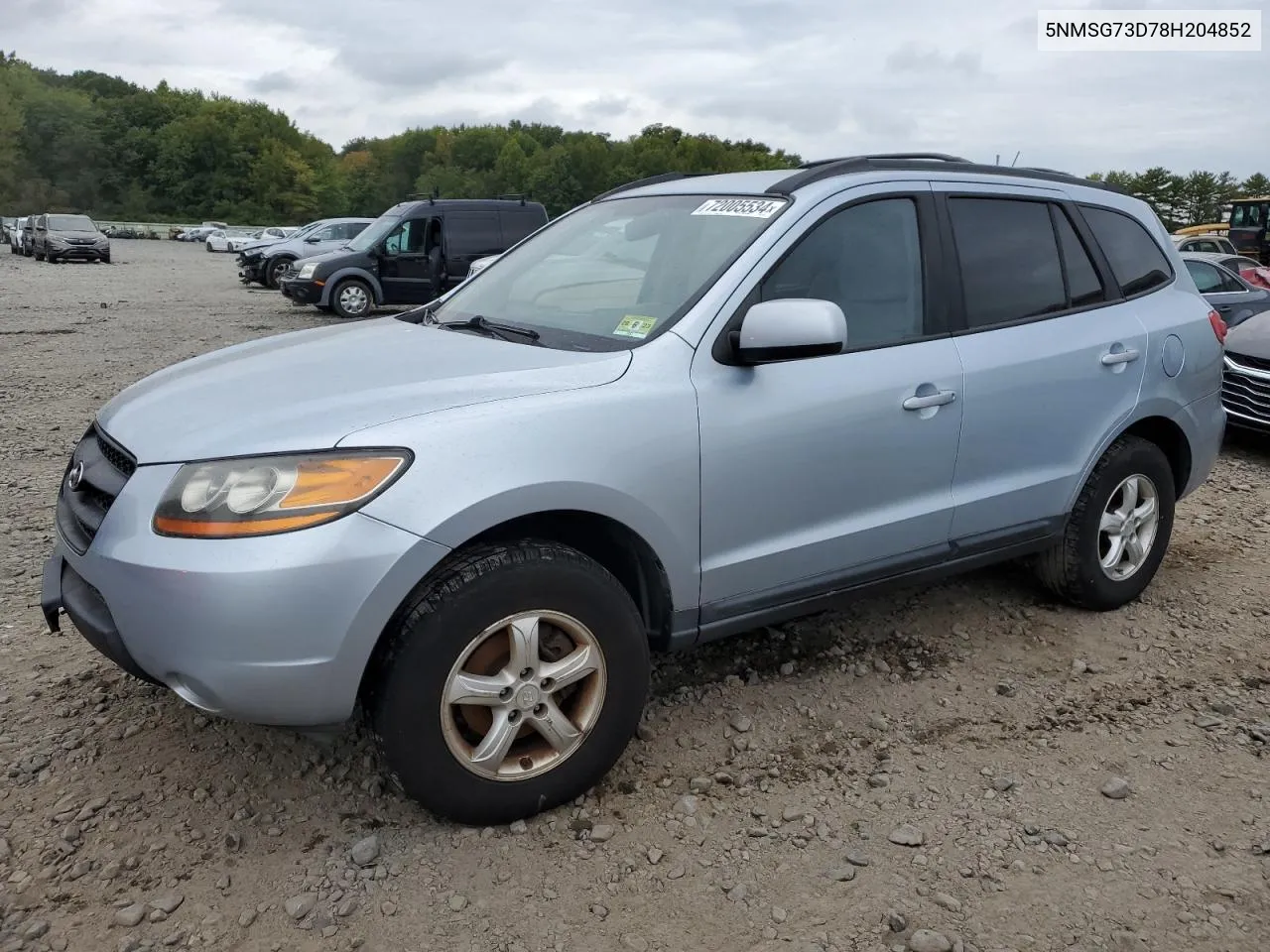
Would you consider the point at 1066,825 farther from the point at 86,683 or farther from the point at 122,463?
the point at 86,683

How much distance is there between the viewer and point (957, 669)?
12.7 feet

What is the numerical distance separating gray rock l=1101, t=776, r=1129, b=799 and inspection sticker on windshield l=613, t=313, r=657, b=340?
187 centimetres

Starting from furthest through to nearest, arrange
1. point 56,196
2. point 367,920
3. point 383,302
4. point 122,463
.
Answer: point 56,196, point 383,302, point 122,463, point 367,920

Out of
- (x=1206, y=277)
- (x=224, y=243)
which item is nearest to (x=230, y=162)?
(x=224, y=243)

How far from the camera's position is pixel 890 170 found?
3605 mm

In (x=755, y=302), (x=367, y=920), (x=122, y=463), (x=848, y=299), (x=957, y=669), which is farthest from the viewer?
(x=957, y=669)

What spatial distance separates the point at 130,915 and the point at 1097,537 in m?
3.54

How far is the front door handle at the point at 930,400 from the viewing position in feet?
11.0

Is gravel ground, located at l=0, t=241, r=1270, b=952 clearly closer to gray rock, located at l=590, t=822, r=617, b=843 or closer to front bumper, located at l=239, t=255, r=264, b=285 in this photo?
gray rock, located at l=590, t=822, r=617, b=843

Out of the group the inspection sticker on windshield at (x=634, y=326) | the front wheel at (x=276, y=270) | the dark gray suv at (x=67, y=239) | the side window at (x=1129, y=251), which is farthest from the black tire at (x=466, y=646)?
the dark gray suv at (x=67, y=239)

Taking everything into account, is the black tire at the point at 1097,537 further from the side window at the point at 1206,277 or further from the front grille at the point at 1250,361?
the side window at the point at 1206,277

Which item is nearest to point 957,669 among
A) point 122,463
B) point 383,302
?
point 122,463

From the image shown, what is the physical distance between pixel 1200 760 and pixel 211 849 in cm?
288

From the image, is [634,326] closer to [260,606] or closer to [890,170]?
[890,170]
